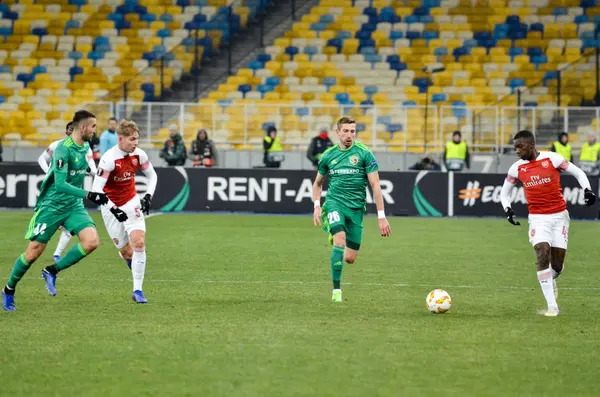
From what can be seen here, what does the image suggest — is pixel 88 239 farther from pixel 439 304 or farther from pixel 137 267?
pixel 439 304

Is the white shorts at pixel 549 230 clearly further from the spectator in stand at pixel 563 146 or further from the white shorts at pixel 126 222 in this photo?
the spectator in stand at pixel 563 146

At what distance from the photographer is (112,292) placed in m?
12.2

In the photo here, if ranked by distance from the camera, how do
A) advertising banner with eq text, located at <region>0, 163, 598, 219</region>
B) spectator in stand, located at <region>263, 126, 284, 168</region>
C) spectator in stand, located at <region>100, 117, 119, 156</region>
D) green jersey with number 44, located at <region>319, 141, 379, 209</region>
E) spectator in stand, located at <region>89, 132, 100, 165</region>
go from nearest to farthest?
green jersey with number 44, located at <region>319, 141, 379, 209</region>
advertising banner with eq text, located at <region>0, 163, 598, 219</region>
spectator in stand, located at <region>100, 117, 119, 156</region>
spectator in stand, located at <region>89, 132, 100, 165</region>
spectator in stand, located at <region>263, 126, 284, 168</region>

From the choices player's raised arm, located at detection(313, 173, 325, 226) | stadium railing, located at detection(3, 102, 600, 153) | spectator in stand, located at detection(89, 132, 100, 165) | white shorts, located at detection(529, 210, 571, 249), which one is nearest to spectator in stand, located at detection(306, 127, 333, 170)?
stadium railing, located at detection(3, 102, 600, 153)

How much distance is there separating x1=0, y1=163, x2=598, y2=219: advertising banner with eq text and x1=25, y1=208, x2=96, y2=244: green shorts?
1365cm

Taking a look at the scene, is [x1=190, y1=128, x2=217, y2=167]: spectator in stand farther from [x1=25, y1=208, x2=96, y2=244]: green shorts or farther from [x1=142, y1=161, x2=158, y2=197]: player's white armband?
[x1=25, y1=208, x2=96, y2=244]: green shorts

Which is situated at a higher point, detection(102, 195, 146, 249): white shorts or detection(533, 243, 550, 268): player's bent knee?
detection(102, 195, 146, 249): white shorts

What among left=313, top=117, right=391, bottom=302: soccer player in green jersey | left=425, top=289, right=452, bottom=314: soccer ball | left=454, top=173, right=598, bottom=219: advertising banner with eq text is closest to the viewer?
left=425, top=289, right=452, bottom=314: soccer ball

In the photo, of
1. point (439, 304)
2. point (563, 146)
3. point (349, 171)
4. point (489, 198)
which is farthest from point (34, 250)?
point (563, 146)

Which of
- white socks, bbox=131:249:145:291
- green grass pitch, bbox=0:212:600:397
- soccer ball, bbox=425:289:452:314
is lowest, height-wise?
green grass pitch, bbox=0:212:600:397

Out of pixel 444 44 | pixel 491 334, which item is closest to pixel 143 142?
pixel 444 44

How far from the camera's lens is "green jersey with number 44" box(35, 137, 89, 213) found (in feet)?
35.7

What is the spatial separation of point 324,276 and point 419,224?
9391 mm

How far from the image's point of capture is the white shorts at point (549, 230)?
10.9 metres
